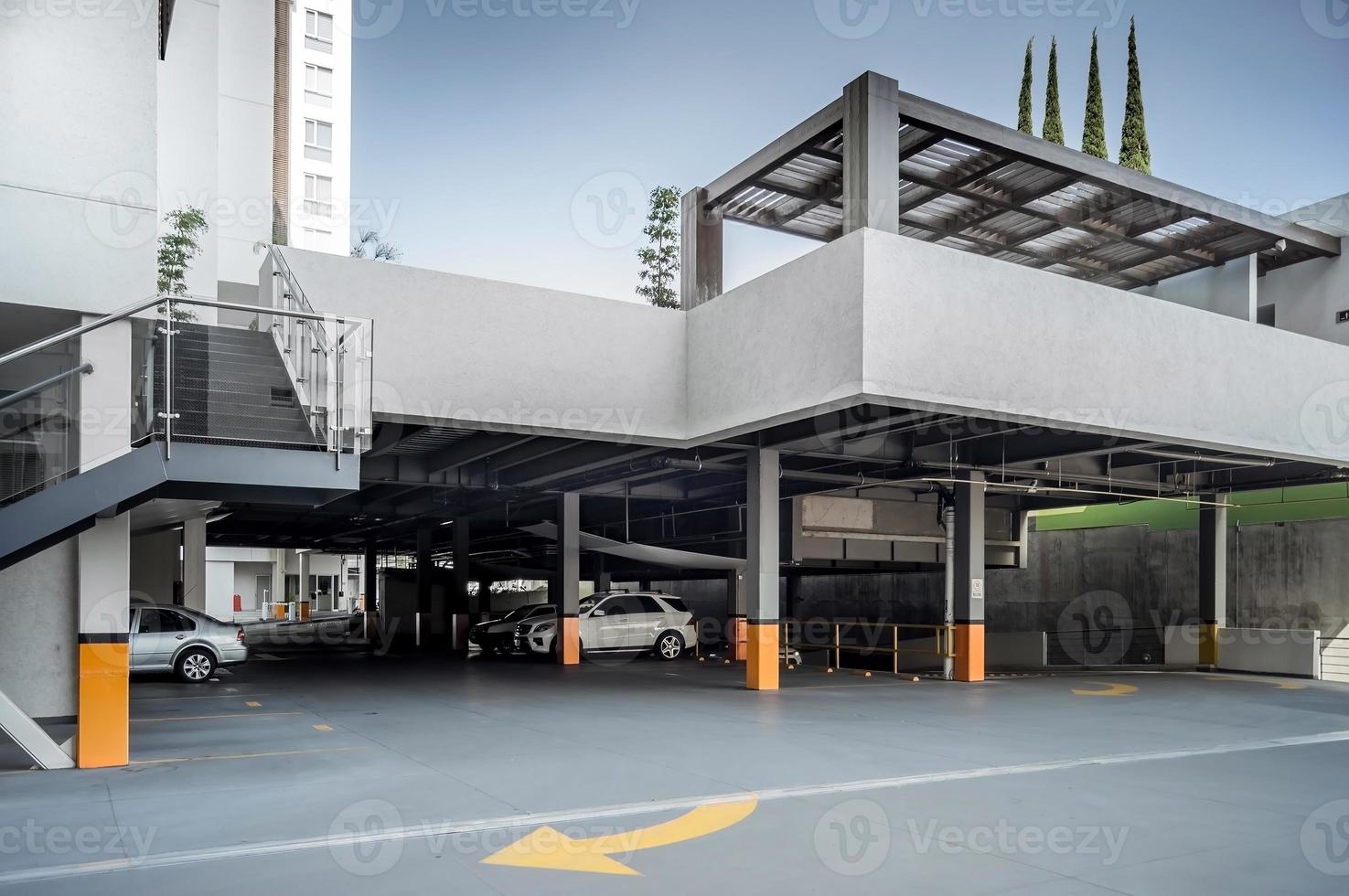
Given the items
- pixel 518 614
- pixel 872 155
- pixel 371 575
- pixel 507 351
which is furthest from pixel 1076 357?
pixel 371 575

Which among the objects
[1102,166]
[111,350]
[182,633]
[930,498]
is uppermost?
[1102,166]

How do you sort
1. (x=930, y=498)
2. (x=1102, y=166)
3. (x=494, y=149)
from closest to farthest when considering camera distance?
(x=1102, y=166), (x=494, y=149), (x=930, y=498)

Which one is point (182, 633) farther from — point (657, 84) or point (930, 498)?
point (930, 498)

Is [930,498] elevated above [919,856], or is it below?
above

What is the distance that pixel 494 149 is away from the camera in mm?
19172

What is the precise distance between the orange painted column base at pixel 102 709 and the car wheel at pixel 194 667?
29.0 feet

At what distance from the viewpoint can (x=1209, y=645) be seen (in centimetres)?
2328

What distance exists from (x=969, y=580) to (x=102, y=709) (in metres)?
14.6

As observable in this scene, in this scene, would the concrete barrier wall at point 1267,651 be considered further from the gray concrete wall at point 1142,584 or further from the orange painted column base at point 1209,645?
the gray concrete wall at point 1142,584

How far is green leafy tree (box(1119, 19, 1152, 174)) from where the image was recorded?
100 ft

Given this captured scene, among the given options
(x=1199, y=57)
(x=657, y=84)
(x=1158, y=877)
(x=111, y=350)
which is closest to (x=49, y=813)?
(x=111, y=350)

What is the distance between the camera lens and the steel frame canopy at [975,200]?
12.5 m

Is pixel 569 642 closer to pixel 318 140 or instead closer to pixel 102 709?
pixel 102 709

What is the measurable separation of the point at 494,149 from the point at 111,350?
433 inches
